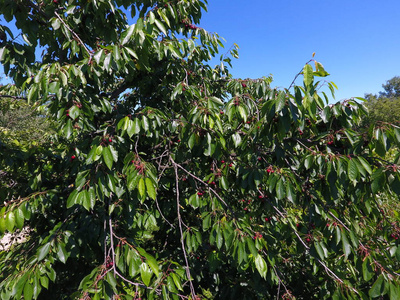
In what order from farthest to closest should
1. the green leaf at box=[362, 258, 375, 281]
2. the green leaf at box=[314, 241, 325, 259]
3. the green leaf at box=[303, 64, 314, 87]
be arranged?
the green leaf at box=[314, 241, 325, 259]
the green leaf at box=[362, 258, 375, 281]
the green leaf at box=[303, 64, 314, 87]

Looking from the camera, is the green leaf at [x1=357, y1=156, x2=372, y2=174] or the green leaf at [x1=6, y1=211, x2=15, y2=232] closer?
the green leaf at [x1=357, y1=156, x2=372, y2=174]

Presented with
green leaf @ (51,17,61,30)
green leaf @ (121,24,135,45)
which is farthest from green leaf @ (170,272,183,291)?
green leaf @ (51,17,61,30)

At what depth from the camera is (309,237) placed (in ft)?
4.92

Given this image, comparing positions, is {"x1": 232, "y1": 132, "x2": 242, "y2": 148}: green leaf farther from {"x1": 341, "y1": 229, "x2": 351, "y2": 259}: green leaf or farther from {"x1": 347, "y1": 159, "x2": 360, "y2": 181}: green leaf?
{"x1": 341, "y1": 229, "x2": 351, "y2": 259}: green leaf

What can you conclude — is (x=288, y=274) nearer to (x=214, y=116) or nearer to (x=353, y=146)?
(x=353, y=146)

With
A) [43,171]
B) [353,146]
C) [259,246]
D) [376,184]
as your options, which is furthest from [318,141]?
[43,171]

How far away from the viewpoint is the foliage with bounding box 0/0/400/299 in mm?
1290

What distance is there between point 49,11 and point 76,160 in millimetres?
1066

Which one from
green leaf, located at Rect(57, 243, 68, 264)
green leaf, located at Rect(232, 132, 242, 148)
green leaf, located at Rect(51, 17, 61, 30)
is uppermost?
green leaf, located at Rect(51, 17, 61, 30)

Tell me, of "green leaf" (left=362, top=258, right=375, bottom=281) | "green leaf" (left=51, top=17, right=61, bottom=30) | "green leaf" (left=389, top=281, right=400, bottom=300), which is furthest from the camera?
"green leaf" (left=51, top=17, right=61, bottom=30)

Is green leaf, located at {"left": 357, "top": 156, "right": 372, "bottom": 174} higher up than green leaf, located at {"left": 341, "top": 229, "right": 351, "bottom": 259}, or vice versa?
green leaf, located at {"left": 357, "top": 156, "right": 372, "bottom": 174}

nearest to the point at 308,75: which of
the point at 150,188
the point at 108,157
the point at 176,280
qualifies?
the point at 150,188

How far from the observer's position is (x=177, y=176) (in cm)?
165


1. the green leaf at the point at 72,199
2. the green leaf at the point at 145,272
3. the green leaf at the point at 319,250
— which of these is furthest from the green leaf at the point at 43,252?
the green leaf at the point at 319,250
